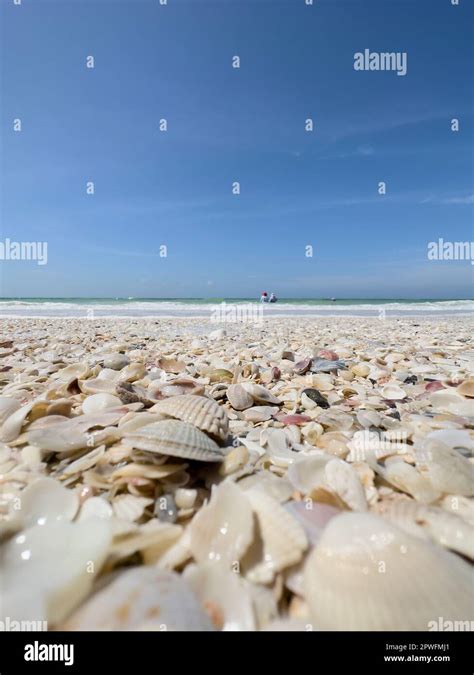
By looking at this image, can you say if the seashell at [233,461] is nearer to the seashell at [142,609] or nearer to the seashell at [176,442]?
the seashell at [176,442]

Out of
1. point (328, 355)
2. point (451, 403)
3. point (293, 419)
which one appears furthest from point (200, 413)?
point (328, 355)

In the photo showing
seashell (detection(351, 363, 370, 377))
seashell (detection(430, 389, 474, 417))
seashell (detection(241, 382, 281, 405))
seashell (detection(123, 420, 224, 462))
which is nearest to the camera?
seashell (detection(123, 420, 224, 462))

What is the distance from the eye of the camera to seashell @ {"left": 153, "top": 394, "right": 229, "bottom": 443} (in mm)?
1737

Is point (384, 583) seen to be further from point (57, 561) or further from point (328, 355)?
point (328, 355)

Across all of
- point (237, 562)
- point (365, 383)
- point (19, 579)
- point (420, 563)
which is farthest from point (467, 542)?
point (365, 383)

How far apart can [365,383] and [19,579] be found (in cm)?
283

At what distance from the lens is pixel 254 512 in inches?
45.1

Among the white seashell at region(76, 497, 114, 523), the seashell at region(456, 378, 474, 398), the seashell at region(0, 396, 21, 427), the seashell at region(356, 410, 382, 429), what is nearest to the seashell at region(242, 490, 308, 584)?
the white seashell at region(76, 497, 114, 523)

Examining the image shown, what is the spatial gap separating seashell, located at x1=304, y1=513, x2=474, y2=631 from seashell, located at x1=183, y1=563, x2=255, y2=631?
7.0 inches

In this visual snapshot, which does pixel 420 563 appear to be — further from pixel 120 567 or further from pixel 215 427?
pixel 215 427

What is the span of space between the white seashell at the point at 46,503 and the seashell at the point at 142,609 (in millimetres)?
372

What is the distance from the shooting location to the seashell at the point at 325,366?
3379 millimetres

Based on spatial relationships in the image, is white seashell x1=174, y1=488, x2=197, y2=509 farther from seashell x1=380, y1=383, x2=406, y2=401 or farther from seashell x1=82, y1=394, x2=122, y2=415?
seashell x1=380, y1=383, x2=406, y2=401

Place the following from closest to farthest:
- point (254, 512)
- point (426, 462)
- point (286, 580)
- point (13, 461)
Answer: point (286, 580) < point (254, 512) < point (426, 462) < point (13, 461)
